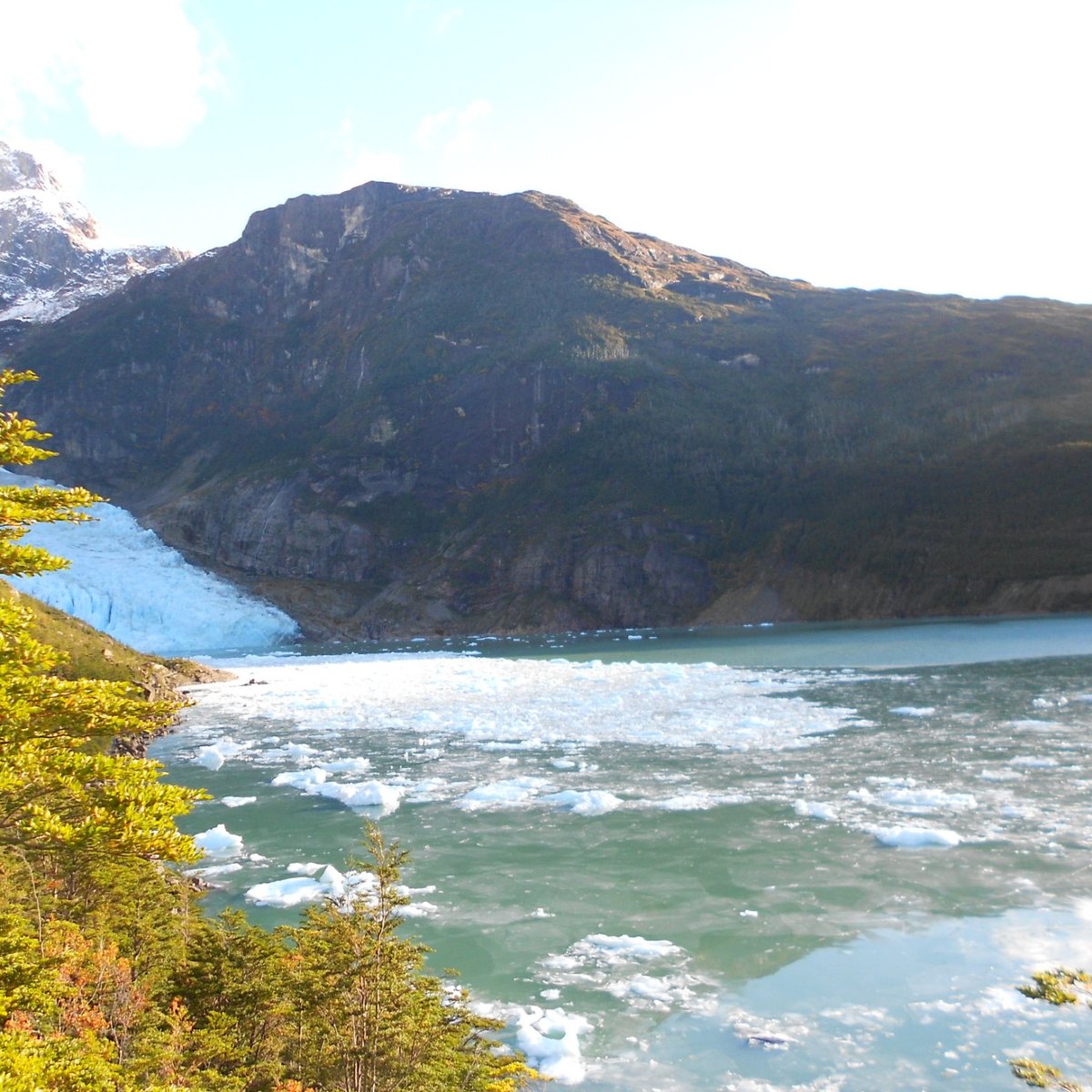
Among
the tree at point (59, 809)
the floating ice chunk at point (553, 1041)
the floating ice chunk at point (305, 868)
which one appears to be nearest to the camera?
the tree at point (59, 809)

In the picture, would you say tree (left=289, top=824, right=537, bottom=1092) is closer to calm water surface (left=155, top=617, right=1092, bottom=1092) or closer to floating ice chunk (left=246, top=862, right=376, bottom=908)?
calm water surface (left=155, top=617, right=1092, bottom=1092)

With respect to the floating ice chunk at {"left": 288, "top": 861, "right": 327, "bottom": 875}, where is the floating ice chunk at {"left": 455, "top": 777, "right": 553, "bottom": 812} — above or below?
above

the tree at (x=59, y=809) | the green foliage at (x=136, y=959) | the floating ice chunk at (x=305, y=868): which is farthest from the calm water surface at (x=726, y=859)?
the tree at (x=59, y=809)

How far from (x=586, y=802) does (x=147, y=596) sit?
304ft

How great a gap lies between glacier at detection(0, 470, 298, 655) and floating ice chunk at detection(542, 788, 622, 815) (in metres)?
78.6

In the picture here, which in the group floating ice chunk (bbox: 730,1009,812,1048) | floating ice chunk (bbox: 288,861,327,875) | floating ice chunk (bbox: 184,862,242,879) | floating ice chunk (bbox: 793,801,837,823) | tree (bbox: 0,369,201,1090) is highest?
tree (bbox: 0,369,201,1090)

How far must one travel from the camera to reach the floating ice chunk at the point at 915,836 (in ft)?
43.9

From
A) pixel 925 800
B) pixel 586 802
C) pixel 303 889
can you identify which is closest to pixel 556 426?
pixel 586 802

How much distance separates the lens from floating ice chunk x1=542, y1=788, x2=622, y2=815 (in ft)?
53.6

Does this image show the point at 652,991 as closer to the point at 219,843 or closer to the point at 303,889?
the point at 303,889

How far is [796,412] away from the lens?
361 ft

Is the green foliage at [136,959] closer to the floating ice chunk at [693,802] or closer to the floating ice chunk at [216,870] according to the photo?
the floating ice chunk at [216,870]

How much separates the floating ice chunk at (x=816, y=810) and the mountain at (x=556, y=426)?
231 feet

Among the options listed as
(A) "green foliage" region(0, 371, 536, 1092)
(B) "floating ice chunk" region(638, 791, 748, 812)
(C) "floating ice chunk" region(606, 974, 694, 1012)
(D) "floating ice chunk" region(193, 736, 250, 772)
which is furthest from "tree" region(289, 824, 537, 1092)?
(D) "floating ice chunk" region(193, 736, 250, 772)
